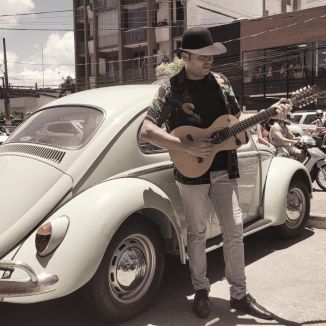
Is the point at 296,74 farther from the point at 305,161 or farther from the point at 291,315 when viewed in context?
the point at 291,315

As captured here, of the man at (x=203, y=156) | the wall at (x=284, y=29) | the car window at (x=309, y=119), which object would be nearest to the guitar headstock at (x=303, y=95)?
the man at (x=203, y=156)

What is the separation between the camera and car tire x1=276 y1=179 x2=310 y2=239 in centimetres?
560

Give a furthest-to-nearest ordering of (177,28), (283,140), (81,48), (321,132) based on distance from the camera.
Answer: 1. (81,48)
2. (177,28)
3. (321,132)
4. (283,140)

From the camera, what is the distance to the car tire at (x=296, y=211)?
18.4 ft

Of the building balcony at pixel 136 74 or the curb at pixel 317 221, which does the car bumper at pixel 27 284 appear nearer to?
the curb at pixel 317 221

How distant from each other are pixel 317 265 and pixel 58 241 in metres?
2.78

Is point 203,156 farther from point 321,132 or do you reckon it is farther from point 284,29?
point 284,29

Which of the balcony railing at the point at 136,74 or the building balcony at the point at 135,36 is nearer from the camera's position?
the balcony railing at the point at 136,74

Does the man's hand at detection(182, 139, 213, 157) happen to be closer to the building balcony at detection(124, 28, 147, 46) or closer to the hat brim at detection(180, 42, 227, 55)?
the hat brim at detection(180, 42, 227, 55)

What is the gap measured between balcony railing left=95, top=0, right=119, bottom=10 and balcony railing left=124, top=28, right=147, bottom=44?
2894 millimetres

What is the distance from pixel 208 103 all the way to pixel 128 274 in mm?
1383

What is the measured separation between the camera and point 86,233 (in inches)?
127

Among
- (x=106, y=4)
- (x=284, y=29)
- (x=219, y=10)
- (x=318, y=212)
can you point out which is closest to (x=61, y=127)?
(x=318, y=212)

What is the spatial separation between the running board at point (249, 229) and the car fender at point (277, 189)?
0.40ft
